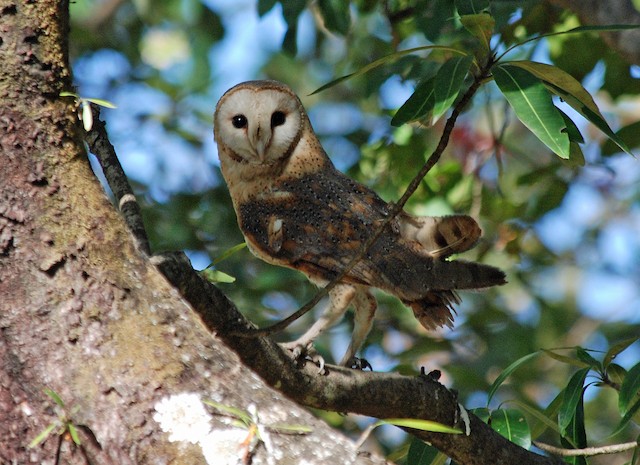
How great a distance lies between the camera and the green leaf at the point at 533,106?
2363 millimetres

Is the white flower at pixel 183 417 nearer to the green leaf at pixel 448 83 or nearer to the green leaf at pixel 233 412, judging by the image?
the green leaf at pixel 233 412

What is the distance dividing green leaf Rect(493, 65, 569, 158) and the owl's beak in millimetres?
1972

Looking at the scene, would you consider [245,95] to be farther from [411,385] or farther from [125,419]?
[125,419]

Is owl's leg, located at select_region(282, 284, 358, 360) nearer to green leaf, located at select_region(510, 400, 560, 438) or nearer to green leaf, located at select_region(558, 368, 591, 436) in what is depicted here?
green leaf, located at select_region(510, 400, 560, 438)

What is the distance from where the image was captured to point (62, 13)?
6.91 feet

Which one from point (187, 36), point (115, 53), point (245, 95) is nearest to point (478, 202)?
point (245, 95)

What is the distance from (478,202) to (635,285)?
3.83 meters

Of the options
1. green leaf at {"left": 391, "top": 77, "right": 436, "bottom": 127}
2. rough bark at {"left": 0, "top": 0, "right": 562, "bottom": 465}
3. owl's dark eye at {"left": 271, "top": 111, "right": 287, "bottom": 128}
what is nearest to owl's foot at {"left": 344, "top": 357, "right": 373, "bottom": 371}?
owl's dark eye at {"left": 271, "top": 111, "right": 287, "bottom": 128}

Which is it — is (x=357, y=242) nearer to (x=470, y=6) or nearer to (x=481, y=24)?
(x=470, y=6)

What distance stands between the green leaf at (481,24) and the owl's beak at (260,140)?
1.97m

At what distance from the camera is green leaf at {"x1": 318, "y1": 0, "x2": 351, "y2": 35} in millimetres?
4645

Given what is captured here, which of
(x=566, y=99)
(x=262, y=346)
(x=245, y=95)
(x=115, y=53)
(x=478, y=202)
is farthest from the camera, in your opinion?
(x=115, y=53)

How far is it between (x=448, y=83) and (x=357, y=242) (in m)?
1.44

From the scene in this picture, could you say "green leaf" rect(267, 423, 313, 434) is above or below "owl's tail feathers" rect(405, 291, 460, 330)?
below
